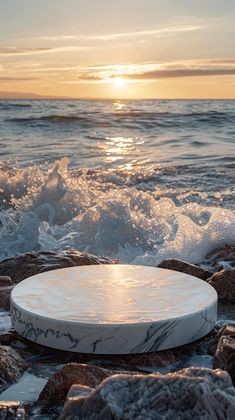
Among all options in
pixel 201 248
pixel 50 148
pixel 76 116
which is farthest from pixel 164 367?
pixel 76 116

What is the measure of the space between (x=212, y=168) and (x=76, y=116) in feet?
37.6

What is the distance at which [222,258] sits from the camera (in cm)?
590

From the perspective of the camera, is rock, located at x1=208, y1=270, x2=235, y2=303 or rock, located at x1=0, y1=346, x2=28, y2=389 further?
rock, located at x1=208, y1=270, x2=235, y2=303

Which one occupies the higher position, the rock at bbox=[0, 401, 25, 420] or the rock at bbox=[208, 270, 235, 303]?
the rock at bbox=[0, 401, 25, 420]

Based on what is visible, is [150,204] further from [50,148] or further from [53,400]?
[50,148]

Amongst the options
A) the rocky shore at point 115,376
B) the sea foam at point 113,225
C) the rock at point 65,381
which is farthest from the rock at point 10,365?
the sea foam at point 113,225

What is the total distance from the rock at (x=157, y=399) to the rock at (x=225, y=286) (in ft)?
6.95

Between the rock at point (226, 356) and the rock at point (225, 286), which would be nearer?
the rock at point (226, 356)

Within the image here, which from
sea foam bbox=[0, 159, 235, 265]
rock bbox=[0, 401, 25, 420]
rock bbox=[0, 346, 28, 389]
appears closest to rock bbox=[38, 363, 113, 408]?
rock bbox=[0, 401, 25, 420]

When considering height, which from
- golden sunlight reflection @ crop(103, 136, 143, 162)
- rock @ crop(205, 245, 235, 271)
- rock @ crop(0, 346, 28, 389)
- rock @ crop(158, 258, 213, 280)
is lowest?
golden sunlight reflection @ crop(103, 136, 143, 162)

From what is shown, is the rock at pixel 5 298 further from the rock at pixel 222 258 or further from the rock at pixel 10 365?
the rock at pixel 222 258

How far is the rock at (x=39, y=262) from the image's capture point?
4.80m

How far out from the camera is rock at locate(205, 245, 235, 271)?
5581 millimetres

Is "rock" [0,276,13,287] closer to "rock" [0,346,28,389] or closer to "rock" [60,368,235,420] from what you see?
"rock" [0,346,28,389]
